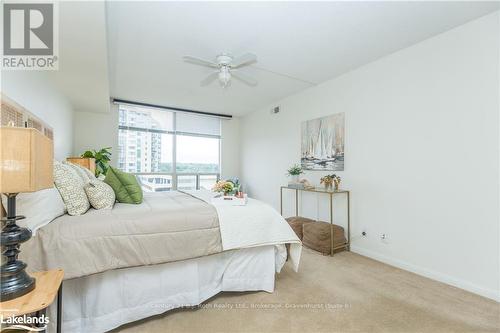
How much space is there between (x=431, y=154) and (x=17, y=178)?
3335mm

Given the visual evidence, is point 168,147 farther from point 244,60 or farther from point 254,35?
point 254,35

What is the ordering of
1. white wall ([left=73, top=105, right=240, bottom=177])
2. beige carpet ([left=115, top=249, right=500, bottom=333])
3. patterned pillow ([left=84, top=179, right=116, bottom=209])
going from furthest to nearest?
1. white wall ([left=73, top=105, right=240, bottom=177])
2. patterned pillow ([left=84, top=179, right=116, bottom=209])
3. beige carpet ([left=115, top=249, right=500, bottom=333])

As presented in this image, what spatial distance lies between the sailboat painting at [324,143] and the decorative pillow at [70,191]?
3.19 m

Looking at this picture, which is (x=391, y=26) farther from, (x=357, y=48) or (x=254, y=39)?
(x=254, y=39)

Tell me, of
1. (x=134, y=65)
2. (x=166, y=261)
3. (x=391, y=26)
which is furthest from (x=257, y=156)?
(x=166, y=261)

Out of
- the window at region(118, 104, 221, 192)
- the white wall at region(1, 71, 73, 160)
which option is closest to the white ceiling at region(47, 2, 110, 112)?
the white wall at region(1, 71, 73, 160)

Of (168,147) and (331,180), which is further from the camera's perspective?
(168,147)

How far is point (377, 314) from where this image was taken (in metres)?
1.89

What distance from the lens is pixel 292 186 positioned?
4.07 m

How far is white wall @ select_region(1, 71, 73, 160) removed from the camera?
1.98m

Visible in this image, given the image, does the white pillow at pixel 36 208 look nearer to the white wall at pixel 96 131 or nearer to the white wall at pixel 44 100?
the white wall at pixel 44 100

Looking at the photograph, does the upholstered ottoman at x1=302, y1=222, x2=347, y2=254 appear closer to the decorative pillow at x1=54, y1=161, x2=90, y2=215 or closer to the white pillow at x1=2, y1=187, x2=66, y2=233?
the decorative pillow at x1=54, y1=161, x2=90, y2=215

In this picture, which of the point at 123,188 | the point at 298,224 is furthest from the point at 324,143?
the point at 123,188

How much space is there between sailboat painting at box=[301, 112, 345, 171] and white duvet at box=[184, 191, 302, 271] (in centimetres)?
183
